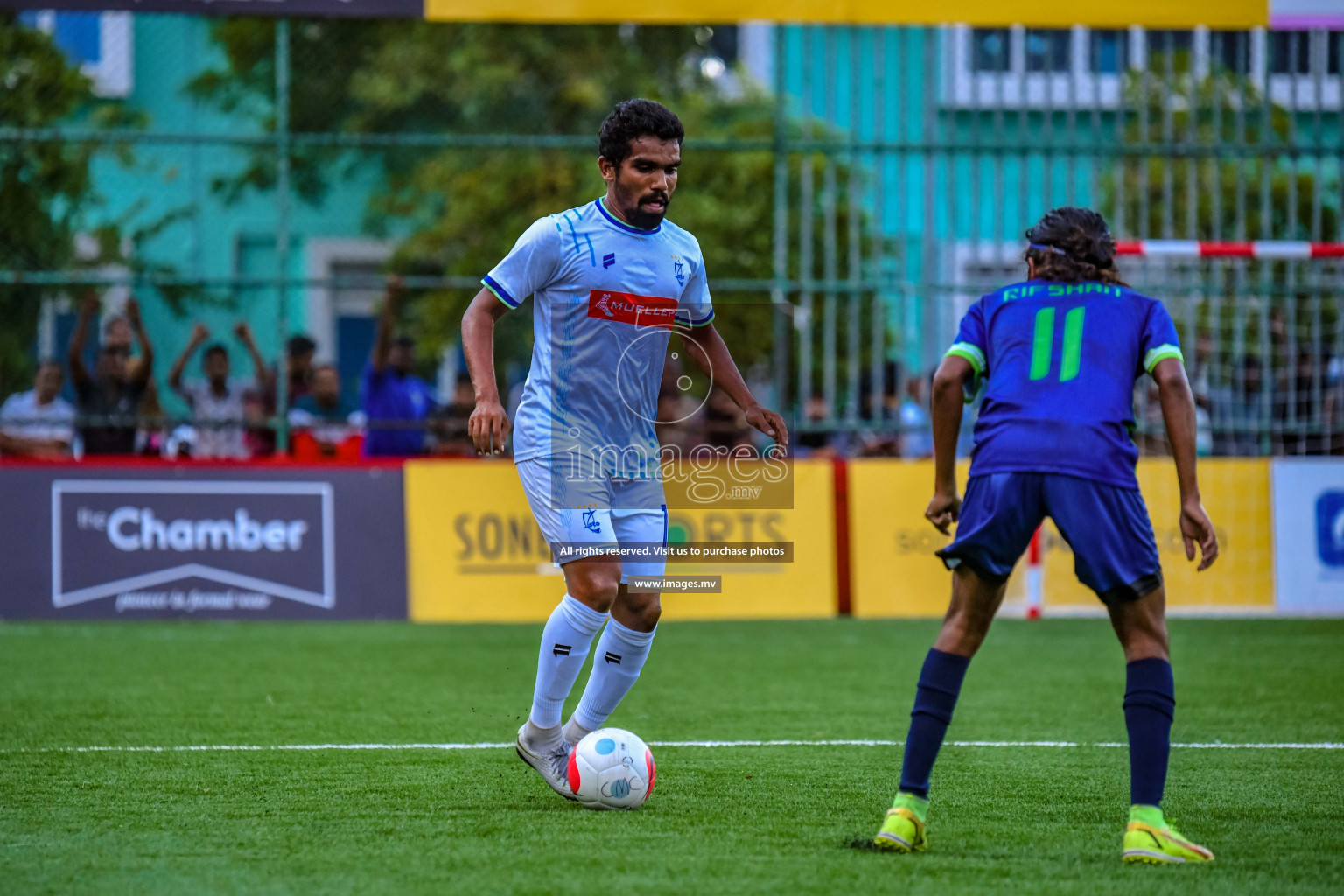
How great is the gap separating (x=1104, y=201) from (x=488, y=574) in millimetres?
8354

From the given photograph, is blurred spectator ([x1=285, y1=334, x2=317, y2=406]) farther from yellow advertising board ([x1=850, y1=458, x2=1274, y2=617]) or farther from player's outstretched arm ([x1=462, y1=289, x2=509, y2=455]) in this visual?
player's outstretched arm ([x1=462, y1=289, x2=509, y2=455])

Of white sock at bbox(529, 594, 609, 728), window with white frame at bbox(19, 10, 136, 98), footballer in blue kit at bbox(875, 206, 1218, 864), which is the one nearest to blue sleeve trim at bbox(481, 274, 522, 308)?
white sock at bbox(529, 594, 609, 728)

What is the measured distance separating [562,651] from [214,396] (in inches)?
335

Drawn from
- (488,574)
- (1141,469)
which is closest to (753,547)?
(488,574)

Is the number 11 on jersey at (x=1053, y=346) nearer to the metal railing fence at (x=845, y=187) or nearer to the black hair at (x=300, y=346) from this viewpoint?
the metal railing fence at (x=845, y=187)

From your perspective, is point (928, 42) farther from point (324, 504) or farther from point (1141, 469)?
point (324, 504)

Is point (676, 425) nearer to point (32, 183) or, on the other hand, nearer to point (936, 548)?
point (936, 548)

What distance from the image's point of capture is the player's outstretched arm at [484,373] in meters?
5.00

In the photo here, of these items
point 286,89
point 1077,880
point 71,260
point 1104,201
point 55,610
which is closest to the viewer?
point 1077,880

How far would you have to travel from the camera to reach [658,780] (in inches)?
230

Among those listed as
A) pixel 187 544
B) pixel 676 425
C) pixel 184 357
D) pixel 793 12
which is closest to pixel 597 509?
pixel 676 425

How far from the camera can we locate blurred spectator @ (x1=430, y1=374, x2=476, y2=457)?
501 inches

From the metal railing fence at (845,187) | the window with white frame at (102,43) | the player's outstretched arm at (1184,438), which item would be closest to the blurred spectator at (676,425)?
the metal railing fence at (845,187)

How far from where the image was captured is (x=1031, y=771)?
6.03 meters
